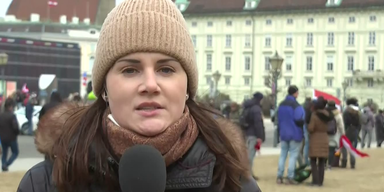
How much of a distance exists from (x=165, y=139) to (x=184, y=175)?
0.12 m

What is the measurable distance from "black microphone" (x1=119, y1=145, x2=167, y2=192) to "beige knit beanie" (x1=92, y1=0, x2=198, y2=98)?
1.20 ft

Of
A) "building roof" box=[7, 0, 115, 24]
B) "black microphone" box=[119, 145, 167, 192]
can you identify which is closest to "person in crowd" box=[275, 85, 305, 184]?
"black microphone" box=[119, 145, 167, 192]

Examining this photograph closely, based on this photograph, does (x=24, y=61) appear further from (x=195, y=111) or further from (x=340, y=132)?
(x=195, y=111)

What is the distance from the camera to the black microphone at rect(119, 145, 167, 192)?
1.46m

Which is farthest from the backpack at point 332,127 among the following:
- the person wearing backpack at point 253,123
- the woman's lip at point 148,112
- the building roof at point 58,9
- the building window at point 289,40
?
the building roof at point 58,9

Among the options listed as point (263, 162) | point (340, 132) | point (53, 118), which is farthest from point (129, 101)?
point (263, 162)

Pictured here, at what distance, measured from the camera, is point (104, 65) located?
71.8 inches

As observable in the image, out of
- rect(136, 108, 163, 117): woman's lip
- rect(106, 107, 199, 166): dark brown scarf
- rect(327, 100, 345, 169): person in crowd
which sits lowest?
rect(327, 100, 345, 169): person in crowd

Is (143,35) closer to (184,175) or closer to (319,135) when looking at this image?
(184,175)

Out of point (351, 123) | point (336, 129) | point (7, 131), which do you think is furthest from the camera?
point (351, 123)

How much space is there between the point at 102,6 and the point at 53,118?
333 ft

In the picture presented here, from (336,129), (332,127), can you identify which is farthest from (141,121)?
(336,129)

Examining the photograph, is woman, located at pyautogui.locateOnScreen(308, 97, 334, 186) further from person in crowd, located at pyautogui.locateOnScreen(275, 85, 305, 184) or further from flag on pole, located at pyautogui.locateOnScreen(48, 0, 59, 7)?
flag on pole, located at pyautogui.locateOnScreen(48, 0, 59, 7)

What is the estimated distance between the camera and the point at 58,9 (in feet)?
318
